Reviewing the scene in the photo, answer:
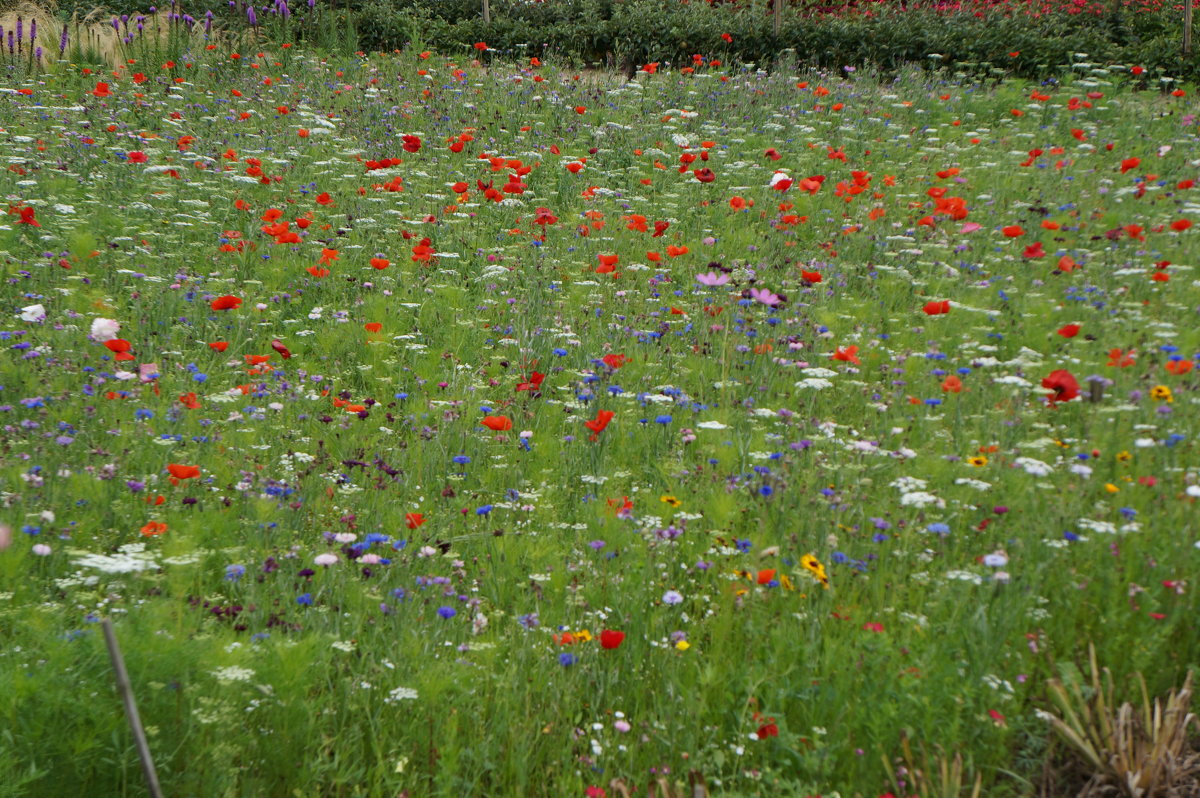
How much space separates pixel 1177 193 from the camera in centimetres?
605

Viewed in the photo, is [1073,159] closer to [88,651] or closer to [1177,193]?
[1177,193]

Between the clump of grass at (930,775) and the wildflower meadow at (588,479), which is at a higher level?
the wildflower meadow at (588,479)

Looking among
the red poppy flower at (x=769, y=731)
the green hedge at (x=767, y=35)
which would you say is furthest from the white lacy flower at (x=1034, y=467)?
the green hedge at (x=767, y=35)

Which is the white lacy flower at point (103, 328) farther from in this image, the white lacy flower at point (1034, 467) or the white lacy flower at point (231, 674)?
the white lacy flower at point (1034, 467)

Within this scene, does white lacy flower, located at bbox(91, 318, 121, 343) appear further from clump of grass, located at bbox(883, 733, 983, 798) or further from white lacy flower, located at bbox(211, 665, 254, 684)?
clump of grass, located at bbox(883, 733, 983, 798)

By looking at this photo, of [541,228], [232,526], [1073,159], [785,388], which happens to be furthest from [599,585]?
[1073,159]

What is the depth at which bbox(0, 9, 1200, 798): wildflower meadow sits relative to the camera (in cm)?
216

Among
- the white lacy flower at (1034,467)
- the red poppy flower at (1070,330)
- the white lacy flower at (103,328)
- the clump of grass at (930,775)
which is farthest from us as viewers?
the red poppy flower at (1070,330)

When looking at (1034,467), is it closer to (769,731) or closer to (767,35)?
(769,731)

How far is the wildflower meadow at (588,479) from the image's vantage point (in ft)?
7.08

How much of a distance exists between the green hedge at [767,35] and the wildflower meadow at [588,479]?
4405 millimetres

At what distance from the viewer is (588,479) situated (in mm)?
3170

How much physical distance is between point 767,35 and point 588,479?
11062mm

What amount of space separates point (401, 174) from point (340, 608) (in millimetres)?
5280
